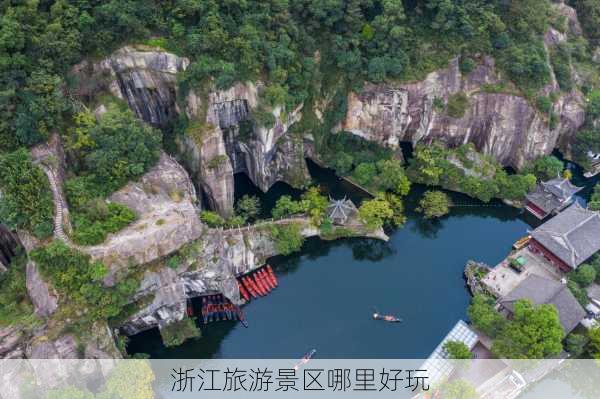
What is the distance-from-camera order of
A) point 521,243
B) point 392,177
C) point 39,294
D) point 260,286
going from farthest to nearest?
point 392,177
point 521,243
point 260,286
point 39,294

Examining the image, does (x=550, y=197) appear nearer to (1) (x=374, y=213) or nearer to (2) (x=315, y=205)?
(1) (x=374, y=213)

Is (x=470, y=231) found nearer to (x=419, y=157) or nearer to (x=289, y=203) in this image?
(x=419, y=157)

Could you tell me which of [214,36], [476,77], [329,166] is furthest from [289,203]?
[476,77]

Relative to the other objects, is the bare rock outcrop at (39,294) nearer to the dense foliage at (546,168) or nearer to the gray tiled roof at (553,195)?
the gray tiled roof at (553,195)

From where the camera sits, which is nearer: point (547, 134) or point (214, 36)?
point (214, 36)

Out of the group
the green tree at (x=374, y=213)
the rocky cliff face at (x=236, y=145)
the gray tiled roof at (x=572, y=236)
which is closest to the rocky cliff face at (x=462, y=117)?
the rocky cliff face at (x=236, y=145)

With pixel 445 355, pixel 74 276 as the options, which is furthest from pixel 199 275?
pixel 445 355
